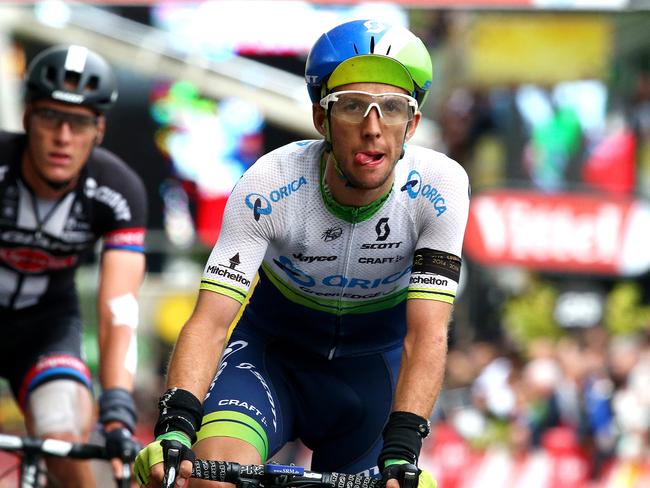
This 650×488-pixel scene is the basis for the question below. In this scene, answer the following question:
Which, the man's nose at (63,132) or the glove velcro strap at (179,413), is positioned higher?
the man's nose at (63,132)

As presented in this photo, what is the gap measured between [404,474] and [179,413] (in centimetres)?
79

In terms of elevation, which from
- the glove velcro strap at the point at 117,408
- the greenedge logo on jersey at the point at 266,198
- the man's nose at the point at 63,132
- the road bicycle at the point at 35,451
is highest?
the man's nose at the point at 63,132

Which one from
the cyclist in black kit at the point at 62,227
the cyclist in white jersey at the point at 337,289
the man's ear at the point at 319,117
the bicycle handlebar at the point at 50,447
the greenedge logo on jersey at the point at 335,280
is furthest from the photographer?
the cyclist in black kit at the point at 62,227

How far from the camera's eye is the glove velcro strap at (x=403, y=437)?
477 cm

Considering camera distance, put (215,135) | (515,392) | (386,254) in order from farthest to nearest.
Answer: (215,135), (515,392), (386,254)

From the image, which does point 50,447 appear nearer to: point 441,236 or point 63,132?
point 63,132

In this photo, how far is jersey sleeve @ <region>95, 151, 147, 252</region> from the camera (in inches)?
280

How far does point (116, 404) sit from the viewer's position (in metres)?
6.57

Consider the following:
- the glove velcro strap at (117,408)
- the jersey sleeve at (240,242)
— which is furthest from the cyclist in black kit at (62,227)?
the jersey sleeve at (240,242)

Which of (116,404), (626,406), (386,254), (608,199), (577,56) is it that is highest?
(577,56)

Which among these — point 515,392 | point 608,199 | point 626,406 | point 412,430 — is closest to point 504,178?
point 608,199

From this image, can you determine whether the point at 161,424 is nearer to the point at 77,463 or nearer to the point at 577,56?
the point at 77,463

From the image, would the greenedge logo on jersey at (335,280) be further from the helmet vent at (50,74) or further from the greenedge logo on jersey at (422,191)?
the helmet vent at (50,74)

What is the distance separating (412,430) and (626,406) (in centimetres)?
888
